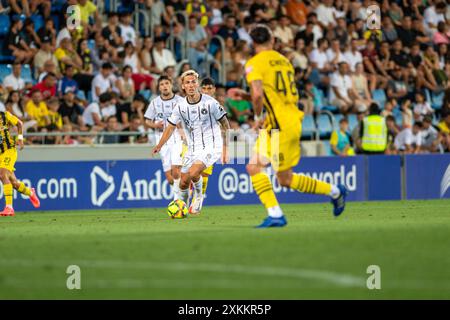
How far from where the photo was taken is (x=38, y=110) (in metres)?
23.1

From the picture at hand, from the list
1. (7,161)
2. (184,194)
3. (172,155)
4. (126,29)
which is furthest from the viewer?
(126,29)

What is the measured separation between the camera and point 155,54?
26141 millimetres

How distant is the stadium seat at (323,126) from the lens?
2750cm

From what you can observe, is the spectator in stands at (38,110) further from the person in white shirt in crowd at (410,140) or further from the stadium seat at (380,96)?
the stadium seat at (380,96)

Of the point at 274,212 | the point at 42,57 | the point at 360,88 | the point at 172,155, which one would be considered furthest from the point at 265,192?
the point at 360,88

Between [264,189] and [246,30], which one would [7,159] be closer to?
[264,189]

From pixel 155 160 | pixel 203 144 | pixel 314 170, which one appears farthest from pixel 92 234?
pixel 314 170

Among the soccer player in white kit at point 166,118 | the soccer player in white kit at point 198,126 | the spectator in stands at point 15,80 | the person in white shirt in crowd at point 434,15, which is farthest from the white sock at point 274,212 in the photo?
the person in white shirt in crowd at point 434,15

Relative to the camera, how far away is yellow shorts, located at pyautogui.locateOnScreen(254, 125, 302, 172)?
44.7 feet

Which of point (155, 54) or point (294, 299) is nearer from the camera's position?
point (294, 299)

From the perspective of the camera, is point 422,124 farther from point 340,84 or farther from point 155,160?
point 155,160

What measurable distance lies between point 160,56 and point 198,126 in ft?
28.1

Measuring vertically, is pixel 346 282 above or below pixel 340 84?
below

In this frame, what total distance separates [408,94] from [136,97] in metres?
9.18
